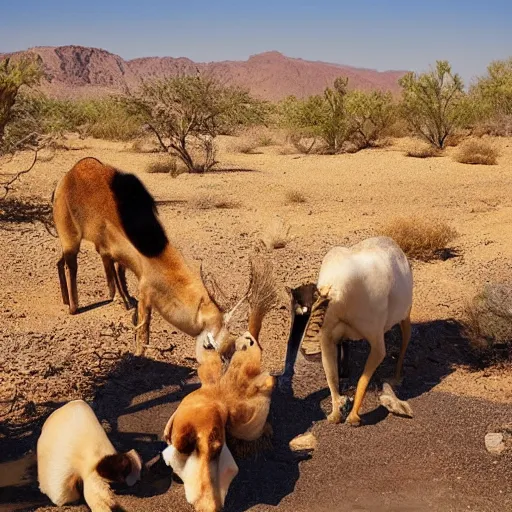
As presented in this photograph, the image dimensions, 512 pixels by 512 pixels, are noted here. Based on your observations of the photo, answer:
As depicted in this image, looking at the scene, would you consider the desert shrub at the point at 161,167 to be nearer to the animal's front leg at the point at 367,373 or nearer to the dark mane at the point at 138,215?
the dark mane at the point at 138,215

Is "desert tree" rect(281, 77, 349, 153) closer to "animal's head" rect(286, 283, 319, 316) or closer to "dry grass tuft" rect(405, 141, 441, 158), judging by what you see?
"dry grass tuft" rect(405, 141, 441, 158)

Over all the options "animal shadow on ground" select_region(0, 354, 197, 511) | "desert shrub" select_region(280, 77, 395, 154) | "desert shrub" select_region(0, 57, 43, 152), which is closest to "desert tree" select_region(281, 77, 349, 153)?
"desert shrub" select_region(280, 77, 395, 154)

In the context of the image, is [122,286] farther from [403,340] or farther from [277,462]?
[277,462]

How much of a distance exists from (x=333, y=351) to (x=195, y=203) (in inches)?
377

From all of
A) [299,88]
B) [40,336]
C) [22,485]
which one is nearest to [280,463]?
[22,485]

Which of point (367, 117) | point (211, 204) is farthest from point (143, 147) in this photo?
point (211, 204)

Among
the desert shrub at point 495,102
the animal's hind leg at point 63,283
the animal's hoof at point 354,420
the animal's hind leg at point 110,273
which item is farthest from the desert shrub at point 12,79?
the desert shrub at point 495,102

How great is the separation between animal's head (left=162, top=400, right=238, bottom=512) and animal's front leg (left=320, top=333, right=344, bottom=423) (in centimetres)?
141

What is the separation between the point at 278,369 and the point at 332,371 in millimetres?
1299

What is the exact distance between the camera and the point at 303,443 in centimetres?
554

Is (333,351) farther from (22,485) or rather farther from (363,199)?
(363,199)

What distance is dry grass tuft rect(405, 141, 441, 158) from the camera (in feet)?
80.4

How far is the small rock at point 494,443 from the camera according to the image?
5.49m

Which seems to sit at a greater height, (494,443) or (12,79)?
(12,79)
